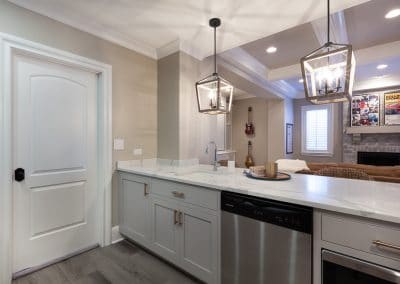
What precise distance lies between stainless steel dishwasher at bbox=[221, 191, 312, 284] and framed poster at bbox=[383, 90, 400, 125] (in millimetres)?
5770

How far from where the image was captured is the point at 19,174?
77.5 inches

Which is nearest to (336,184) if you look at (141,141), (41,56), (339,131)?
(141,141)

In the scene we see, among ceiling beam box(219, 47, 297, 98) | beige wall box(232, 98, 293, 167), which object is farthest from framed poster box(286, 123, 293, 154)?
ceiling beam box(219, 47, 297, 98)

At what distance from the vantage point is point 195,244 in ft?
5.91

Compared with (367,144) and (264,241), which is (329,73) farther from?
(367,144)

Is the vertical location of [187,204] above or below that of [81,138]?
below

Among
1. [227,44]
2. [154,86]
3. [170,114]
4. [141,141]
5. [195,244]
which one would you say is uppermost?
[227,44]

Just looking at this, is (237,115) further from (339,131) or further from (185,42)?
(185,42)

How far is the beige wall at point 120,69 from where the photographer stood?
1.96m

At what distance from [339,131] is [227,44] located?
504cm

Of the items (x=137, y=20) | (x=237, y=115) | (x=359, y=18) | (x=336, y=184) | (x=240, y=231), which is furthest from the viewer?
(x=237, y=115)

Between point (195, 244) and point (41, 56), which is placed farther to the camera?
point (41, 56)

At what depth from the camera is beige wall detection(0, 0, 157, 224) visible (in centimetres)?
196

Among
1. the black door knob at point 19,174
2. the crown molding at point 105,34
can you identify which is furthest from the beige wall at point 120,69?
the black door knob at point 19,174
